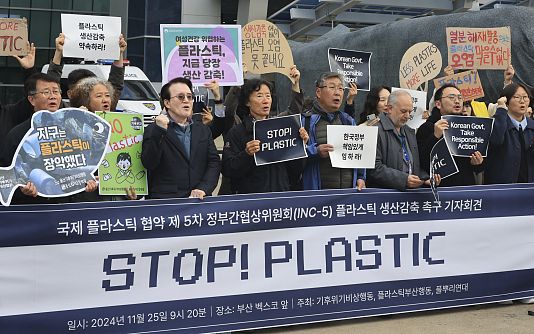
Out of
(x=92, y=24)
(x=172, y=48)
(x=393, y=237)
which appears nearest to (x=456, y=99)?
(x=393, y=237)

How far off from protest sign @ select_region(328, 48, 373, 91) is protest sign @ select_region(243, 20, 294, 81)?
425 mm

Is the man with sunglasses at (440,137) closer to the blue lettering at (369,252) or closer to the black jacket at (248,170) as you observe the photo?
the blue lettering at (369,252)

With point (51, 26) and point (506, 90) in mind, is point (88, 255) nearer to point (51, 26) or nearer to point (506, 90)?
point (506, 90)

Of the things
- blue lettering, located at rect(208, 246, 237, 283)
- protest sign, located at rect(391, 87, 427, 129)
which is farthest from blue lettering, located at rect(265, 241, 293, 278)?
protest sign, located at rect(391, 87, 427, 129)

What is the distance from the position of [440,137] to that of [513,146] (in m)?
0.83

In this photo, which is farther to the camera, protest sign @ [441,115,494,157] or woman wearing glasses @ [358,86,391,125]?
woman wearing glasses @ [358,86,391,125]

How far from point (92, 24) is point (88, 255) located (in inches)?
93.7

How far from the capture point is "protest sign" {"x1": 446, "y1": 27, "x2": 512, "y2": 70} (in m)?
7.72

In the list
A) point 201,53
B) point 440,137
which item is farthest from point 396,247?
point 201,53

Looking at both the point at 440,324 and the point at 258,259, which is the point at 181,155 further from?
the point at 440,324

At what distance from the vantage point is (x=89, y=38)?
6461 mm

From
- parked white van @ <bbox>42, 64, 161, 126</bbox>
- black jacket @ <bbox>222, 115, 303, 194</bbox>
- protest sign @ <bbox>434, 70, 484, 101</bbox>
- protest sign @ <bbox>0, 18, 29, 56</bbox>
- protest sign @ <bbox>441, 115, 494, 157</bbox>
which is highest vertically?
parked white van @ <bbox>42, 64, 161, 126</bbox>

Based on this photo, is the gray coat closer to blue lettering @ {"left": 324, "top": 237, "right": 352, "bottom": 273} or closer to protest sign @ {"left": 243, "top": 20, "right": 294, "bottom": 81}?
blue lettering @ {"left": 324, "top": 237, "right": 352, "bottom": 273}

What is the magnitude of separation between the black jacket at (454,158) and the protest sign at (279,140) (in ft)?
4.08
